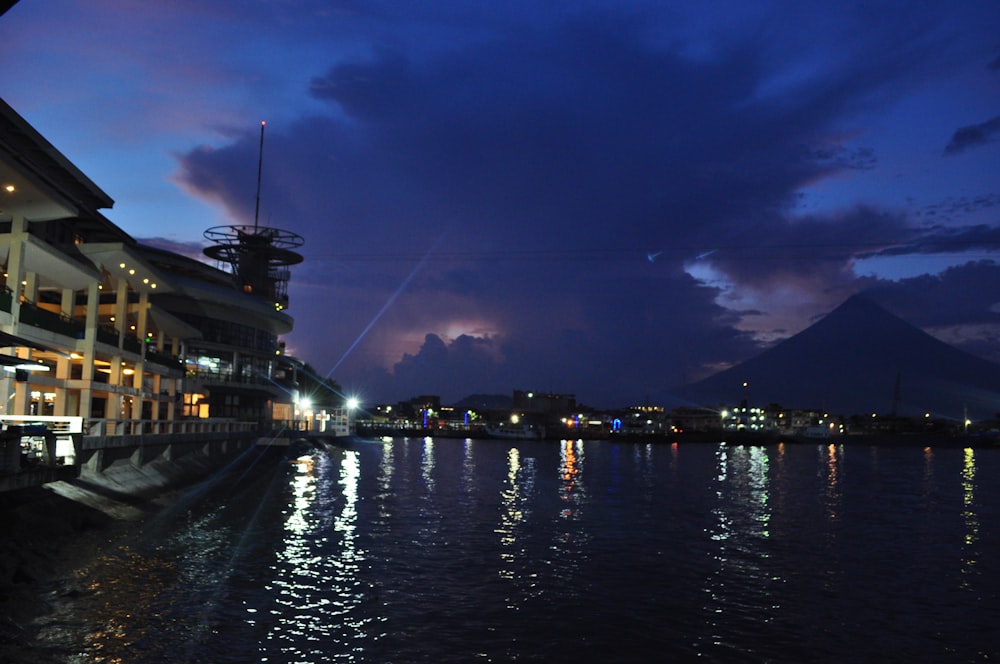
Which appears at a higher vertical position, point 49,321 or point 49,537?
point 49,321

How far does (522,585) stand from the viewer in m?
20.8

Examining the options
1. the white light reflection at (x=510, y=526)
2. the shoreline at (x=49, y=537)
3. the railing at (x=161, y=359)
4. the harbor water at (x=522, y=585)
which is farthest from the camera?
→ the railing at (x=161, y=359)

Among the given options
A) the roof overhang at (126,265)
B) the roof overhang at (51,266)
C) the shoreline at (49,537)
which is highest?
the roof overhang at (126,265)

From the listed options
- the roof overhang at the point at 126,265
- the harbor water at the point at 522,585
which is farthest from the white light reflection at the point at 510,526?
the roof overhang at the point at 126,265

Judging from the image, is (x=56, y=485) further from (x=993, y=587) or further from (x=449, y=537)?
(x=993, y=587)

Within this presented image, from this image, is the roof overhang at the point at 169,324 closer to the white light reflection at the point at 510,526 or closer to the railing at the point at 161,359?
the railing at the point at 161,359

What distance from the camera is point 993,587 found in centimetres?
2200

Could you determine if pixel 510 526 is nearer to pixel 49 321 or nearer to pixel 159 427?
pixel 49 321

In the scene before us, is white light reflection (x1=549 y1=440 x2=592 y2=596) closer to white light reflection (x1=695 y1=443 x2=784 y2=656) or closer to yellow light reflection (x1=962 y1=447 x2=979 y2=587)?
white light reflection (x1=695 y1=443 x2=784 y2=656)

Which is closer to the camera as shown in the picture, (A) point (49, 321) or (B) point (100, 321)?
(A) point (49, 321)

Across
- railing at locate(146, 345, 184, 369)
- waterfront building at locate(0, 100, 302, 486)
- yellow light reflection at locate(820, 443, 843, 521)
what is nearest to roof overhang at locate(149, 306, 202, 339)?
waterfront building at locate(0, 100, 302, 486)

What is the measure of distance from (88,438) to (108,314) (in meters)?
27.4

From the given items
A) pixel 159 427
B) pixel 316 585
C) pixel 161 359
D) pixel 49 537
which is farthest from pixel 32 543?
pixel 161 359

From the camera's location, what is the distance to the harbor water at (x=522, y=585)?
15.2 m
